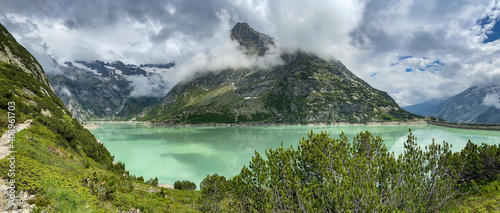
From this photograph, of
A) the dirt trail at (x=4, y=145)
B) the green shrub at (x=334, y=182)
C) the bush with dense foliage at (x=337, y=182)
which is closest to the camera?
the bush with dense foliage at (x=337, y=182)

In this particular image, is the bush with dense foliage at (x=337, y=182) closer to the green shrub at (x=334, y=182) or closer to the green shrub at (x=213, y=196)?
the green shrub at (x=334, y=182)

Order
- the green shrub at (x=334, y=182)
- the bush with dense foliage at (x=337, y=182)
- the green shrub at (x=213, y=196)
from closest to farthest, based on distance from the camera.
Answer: the bush with dense foliage at (x=337, y=182) < the green shrub at (x=334, y=182) < the green shrub at (x=213, y=196)

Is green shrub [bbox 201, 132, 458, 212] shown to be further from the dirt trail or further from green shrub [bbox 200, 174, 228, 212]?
the dirt trail

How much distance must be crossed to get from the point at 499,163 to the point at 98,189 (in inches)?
1326

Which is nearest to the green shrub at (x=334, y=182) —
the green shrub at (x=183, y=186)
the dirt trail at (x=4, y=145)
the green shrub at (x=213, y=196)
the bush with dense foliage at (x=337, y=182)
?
the bush with dense foliage at (x=337, y=182)

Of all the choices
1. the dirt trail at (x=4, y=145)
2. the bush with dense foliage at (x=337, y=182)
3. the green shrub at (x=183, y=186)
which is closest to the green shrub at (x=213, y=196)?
the bush with dense foliage at (x=337, y=182)

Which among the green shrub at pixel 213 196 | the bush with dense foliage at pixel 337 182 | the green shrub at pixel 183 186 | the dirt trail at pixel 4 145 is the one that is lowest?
the green shrub at pixel 183 186

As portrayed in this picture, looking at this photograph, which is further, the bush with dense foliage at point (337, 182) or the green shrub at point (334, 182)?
the green shrub at point (334, 182)

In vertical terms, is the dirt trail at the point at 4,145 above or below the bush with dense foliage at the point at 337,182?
above

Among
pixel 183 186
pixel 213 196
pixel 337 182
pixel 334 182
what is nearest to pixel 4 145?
pixel 213 196

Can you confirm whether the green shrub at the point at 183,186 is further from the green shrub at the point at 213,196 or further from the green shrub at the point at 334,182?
the green shrub at the point at 334,182

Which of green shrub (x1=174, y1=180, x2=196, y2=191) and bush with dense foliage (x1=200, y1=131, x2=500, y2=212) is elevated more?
bush with dense foliage (x1=200, y1=131, x2=500, y2=212)

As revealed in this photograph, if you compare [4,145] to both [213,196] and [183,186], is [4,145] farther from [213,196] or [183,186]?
[183,186]

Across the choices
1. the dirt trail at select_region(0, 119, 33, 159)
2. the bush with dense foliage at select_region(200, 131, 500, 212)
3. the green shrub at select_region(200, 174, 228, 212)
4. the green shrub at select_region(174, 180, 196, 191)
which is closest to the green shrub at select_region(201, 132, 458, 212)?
the bush with dense foliage at select_region(200, 131, 500, 212)
